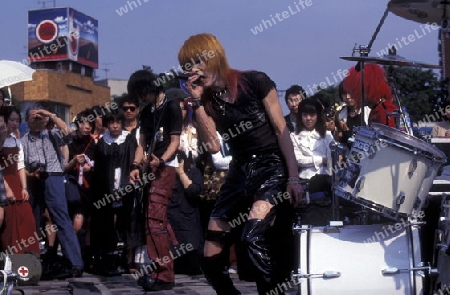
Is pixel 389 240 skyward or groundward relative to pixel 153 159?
groundward

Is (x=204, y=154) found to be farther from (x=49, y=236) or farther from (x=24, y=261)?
(x=24, y=261)

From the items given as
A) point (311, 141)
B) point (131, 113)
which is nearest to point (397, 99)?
point (311, 141)

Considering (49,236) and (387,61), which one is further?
(49,236)

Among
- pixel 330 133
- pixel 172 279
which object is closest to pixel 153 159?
pixel 172 279

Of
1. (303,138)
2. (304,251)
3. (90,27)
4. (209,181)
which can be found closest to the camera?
(304,251)

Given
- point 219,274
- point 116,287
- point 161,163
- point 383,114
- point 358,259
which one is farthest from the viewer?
point 116,287

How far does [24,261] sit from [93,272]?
119 inches

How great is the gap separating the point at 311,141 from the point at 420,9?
2051mm

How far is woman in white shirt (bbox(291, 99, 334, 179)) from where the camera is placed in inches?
330

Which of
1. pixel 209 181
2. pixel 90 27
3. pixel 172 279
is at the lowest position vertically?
pixel 172 279

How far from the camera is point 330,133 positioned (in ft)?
29.5

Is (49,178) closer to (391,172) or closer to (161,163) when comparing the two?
(161,163)

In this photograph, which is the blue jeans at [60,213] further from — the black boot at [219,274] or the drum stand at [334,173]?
the drum stand at [334,173]

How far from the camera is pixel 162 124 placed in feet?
29.1
